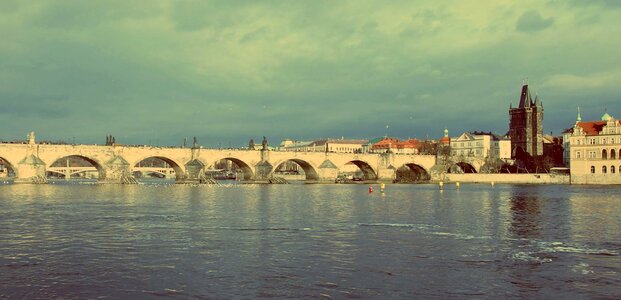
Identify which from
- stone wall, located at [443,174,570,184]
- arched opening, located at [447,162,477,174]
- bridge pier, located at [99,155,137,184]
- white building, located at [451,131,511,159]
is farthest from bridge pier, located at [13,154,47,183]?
white building, located at [451,131,511,159]

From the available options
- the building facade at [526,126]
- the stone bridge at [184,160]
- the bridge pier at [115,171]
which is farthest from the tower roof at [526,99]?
the bridge pier at [115,171]

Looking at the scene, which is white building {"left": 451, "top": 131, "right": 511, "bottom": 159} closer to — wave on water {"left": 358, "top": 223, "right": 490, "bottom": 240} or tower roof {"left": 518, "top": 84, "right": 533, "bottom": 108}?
tower roof {"left": 518, "top": 84, "right": 533, "bottom": 108}

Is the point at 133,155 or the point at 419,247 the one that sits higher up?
the point at 133,155

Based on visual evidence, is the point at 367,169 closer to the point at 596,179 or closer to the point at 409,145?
the point at 596,179

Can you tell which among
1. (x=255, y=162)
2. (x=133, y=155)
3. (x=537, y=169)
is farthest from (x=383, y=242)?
(x=537, y=169)

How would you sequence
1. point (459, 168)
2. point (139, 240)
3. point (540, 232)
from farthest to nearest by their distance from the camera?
1. point (459, 168)
2. point (540, 232)
3. point (139, 240)

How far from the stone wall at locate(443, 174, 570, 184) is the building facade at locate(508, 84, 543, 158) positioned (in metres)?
35.4

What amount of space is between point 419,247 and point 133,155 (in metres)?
71.7

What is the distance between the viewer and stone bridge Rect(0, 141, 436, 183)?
77.1 meters

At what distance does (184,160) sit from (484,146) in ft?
305

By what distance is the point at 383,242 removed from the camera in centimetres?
2194

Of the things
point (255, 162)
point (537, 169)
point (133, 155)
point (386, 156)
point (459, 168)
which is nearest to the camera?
point (133, 155)

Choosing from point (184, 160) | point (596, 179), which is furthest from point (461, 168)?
point (184, 160)

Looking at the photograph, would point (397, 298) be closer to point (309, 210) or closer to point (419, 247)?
point (419, 247)
